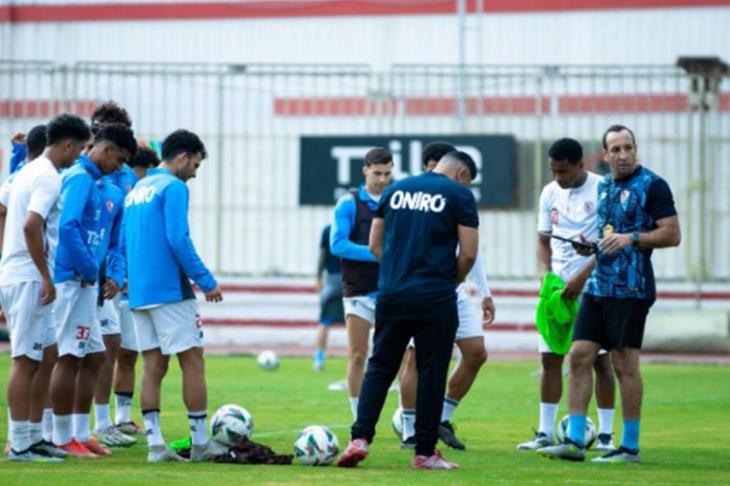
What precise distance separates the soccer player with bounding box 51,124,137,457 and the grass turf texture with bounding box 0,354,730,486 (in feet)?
1.47

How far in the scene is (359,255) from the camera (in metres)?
14.5

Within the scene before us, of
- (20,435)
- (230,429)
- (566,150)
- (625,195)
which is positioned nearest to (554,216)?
(566,150)

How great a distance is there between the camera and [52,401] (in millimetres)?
12570

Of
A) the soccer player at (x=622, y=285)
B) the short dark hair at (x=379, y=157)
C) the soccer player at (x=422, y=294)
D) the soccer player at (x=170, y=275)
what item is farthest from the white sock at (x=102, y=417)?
the soccer player at (x=622, y=285)

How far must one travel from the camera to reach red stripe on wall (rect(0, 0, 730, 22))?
34.0 m

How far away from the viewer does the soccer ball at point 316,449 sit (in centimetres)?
1202

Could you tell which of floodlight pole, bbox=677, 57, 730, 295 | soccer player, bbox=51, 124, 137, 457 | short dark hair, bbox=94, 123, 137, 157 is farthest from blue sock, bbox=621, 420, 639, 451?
floodlight pole, bbox=677, 57, 730, 295

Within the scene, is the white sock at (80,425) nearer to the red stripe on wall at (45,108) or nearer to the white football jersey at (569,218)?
the white football jersey at (569,218)

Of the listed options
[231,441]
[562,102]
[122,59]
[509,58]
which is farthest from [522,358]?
[231,441]

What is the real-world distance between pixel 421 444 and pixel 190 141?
8.90ft

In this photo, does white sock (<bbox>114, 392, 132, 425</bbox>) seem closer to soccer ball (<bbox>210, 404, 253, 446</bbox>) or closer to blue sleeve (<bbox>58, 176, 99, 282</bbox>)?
soccer ball (<bbox>210, 404, 253, 446</bbox>)

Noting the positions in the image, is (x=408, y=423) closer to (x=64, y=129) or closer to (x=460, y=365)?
(x=460, y=365)

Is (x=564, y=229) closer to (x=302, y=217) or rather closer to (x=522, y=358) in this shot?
(x=522, y=358)

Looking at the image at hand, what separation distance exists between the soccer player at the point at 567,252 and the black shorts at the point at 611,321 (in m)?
0.70
